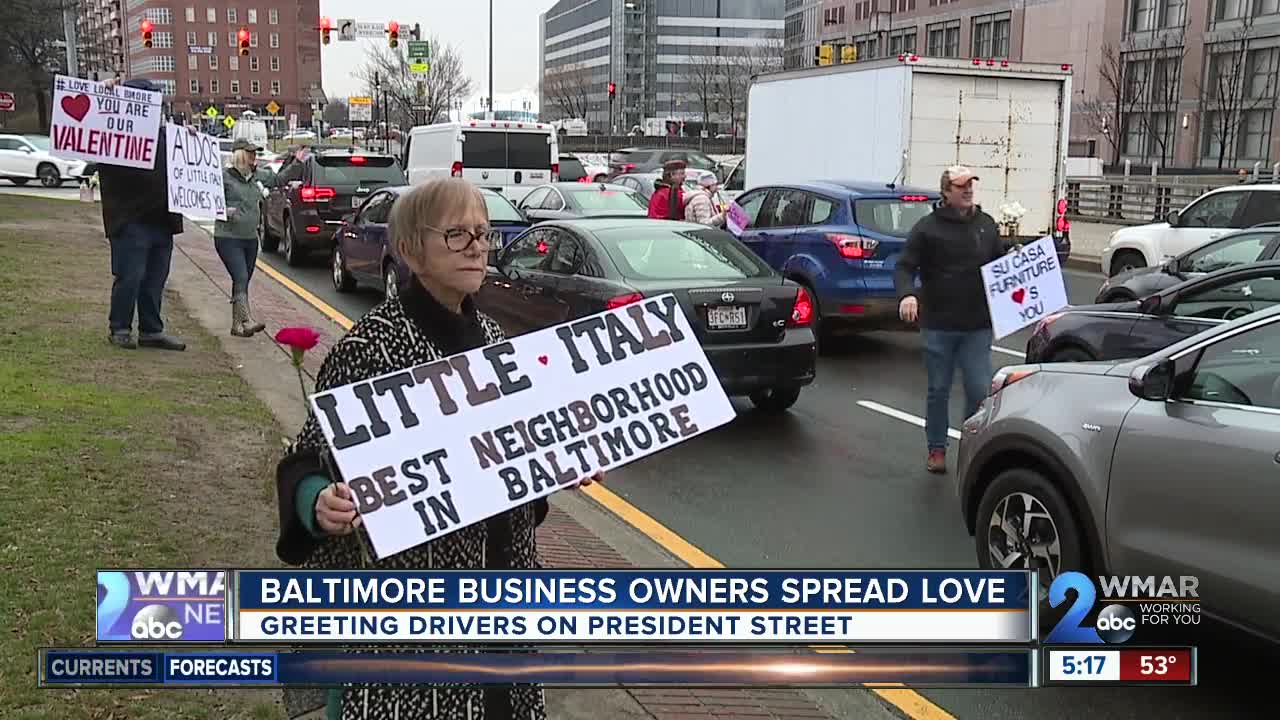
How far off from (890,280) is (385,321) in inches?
386

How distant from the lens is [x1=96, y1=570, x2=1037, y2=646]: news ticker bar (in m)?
2.50

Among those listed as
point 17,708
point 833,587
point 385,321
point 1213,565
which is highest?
point 385,321

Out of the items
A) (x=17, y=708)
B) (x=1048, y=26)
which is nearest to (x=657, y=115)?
(x=1048, y=26)

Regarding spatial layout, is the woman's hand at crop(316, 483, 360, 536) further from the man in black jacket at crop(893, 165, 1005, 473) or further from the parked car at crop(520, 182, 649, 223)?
the parked car at crop(520, 182, 649, 223)

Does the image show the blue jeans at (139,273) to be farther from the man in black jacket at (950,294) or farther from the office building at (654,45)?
the office building at (654,45)

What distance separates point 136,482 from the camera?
5.82 m

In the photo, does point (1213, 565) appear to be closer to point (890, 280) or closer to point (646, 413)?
point (646, 413)

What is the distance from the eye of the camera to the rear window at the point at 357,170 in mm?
18733

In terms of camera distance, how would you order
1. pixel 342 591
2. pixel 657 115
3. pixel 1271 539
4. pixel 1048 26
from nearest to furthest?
pixel 342 591
pixel 1271 539
pixel 1048 26
pixel 657 115

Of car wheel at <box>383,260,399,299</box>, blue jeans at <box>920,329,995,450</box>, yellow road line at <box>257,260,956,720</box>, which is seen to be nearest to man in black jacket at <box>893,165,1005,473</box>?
blue jeans at <box>920,329,995,450</box>

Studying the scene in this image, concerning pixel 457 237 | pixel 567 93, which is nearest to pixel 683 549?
pixel 457 237

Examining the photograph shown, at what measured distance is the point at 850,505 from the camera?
23.0ft

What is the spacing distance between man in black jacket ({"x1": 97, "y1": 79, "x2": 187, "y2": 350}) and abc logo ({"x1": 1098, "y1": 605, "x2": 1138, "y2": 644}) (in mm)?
8281

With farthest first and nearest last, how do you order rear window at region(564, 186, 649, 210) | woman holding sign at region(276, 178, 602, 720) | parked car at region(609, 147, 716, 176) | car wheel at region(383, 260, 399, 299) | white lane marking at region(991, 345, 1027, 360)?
parked car at region(609, 147, 716, 176), rear window at region(564, 186, 649, 210), car wheel at region(383, 260, 399, 299), white lane marking at region(991, 345, 1027, 360), woman holding sign at region(276, 178, 602, 720)
